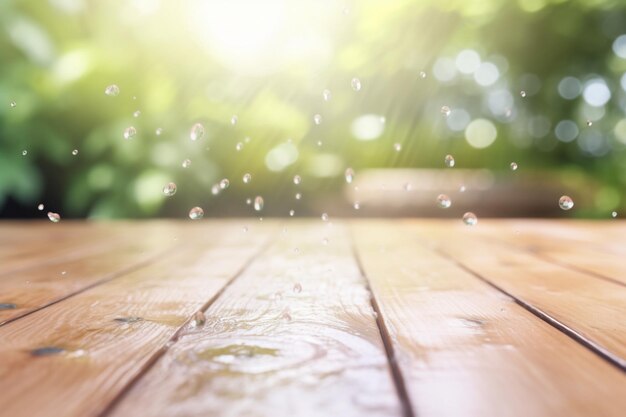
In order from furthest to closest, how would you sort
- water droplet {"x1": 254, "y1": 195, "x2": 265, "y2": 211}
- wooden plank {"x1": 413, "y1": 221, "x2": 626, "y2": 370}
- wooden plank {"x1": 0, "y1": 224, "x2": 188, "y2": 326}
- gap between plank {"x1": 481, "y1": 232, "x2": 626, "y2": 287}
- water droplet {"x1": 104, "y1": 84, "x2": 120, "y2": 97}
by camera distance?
water droplet {"x1": 254, "y1": 195, "x2": 265, "y2": 211} < water droplet {"x1": 104, "y1": 84, "x2": 120, "y2": 97} < gap between plank {"x1": 481, "y1": 232, "x2": 626, "y2": 287} < wooden plank {"x1": 0, "y1": 224, "x2": 188, "y2": 326} < wooden plank {"x1": 413, "y1": 221, "x2": 626, "y2": 370}

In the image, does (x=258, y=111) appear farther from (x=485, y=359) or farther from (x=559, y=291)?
(x=485, y=359)

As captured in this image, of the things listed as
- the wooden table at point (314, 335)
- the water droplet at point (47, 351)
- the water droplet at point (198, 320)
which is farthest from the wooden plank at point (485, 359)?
the water droplet at point (47, 351)

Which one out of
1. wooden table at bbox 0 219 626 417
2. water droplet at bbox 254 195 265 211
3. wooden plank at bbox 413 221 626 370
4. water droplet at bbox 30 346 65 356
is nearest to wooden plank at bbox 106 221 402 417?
wooden table at bbox 0 219 626 417

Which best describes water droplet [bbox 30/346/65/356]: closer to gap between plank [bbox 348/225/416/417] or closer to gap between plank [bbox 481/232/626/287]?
gap between plank [bbox 348/225/416/417]

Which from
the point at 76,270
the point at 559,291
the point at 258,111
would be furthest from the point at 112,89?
the point at 258,111

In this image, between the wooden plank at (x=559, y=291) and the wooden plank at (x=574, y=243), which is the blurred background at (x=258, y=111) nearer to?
the wooden plank at (x=574, y=243)

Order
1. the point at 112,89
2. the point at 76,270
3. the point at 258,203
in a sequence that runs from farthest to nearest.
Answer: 1. the point at 258,203
2. the point at 112,89
3. the point at 76,270

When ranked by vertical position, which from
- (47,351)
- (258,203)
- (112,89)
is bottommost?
(47,351)

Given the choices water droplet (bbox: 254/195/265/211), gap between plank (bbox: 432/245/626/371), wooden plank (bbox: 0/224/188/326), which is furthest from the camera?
water droplet (bbox: 254/195/265/211)
